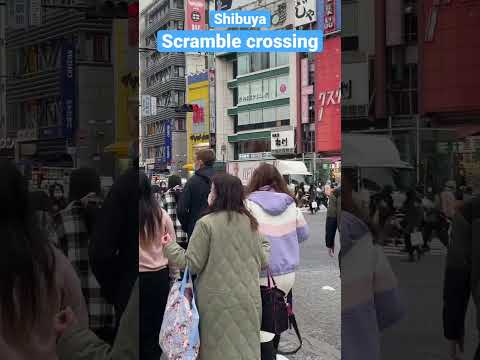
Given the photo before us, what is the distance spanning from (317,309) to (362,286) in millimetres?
5390

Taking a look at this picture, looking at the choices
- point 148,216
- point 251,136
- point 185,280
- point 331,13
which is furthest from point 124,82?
point 251,136

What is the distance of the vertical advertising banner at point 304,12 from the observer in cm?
3334

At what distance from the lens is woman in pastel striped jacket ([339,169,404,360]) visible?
3.83 feet

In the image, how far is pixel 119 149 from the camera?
1239 mm

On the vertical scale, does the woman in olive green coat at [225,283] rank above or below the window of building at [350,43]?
below

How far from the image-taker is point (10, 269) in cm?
104

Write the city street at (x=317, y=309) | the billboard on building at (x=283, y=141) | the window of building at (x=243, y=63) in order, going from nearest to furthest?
the city street at (x=317, y=309)
the billboard on building at (x=283, y=141)
the window of building at (x=243, y=63)

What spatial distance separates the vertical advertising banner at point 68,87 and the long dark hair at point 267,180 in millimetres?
3446

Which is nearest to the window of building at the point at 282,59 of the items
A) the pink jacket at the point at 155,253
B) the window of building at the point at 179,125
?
the window of building at the point at 179,125

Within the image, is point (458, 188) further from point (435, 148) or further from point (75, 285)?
point (75, 285)


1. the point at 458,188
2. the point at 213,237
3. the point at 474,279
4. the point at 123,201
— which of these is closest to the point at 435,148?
the point at 458,188

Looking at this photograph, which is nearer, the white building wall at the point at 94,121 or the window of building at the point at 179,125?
the white building wall at the point at 94,121

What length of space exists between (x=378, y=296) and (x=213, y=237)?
2487mm

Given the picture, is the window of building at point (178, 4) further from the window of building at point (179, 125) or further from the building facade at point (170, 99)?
the window of building at point (179, 125)
